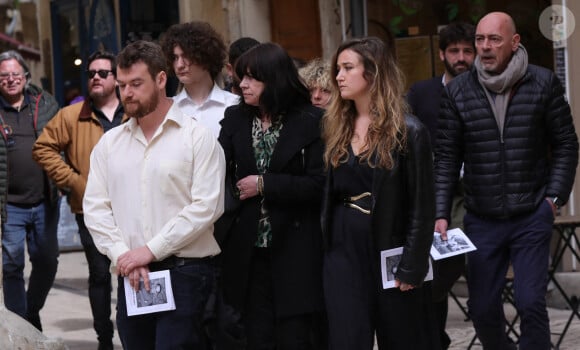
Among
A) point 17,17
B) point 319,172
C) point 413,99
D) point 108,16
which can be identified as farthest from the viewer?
point 17,17

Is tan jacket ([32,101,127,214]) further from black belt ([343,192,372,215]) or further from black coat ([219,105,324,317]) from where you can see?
black belt ([343,192,372,215])

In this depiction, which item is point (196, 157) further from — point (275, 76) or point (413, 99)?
point (413, 99)

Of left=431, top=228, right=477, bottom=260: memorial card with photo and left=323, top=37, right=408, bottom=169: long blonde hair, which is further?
left=431, top=228, right=477, bottom=260: memorial card with photo

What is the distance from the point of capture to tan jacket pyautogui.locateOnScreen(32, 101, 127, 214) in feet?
29.0

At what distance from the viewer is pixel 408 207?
19.7ft

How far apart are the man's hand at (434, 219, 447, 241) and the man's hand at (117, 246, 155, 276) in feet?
5.30

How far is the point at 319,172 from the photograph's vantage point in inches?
257

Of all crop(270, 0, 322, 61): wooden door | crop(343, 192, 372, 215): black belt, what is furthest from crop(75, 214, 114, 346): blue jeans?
crop(270, 0, 322, 61): wooden door

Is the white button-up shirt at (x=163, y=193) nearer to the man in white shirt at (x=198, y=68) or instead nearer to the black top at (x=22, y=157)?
the man in white shirt at (x=198, y=68)

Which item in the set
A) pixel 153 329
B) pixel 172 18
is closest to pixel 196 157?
pixel 153 329

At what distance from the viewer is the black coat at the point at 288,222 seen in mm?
6449

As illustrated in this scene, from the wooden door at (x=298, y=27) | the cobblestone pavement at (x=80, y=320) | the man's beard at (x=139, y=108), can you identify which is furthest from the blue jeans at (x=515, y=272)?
the wooden door at (x=298, y=27)

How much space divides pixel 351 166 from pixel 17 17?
104ft

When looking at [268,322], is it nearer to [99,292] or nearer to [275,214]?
[275,214]
